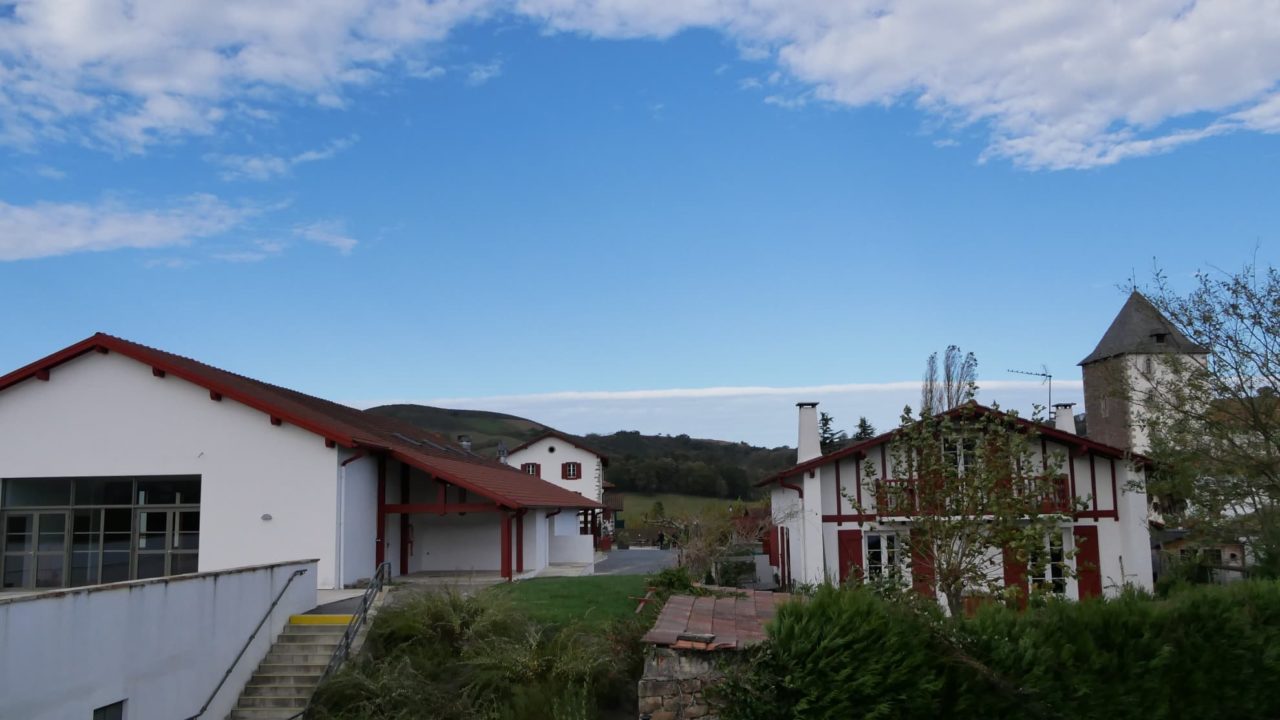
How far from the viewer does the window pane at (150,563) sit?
2217 cm

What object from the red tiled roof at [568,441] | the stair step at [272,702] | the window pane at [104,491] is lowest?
the stair step at [272,702]

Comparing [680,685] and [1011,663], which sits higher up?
[1011,663]

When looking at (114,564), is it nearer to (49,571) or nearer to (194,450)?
(49,571)

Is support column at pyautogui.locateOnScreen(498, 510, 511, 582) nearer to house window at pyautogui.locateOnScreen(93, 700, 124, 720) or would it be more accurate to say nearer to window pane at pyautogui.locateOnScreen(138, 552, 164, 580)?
window pane at pyautogui.locateOnScreen(138, 552, 164, 580)

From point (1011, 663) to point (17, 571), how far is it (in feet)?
70.7

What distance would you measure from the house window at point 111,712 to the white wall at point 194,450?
879cm

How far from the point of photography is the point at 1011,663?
1042cm

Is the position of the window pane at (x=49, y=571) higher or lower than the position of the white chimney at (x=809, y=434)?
lower

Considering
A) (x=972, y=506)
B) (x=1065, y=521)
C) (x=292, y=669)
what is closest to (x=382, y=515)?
(x=292, y=669)

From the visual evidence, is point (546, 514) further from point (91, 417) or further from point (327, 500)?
point (91, 417)

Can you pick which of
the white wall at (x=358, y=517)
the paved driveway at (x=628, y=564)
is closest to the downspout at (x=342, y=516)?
the white wall at (x=358, y=517)

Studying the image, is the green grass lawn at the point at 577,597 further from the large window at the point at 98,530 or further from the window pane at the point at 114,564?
the window pane at the point at 114,564

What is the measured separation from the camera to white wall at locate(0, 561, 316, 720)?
10.8m

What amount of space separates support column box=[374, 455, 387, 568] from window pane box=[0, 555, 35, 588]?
7.52 meters
